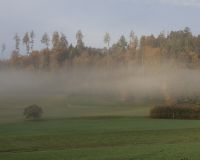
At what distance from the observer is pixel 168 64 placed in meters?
144

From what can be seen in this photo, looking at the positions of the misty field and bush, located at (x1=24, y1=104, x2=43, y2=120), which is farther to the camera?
bush, located at (x1=24, y1=104, x2=43, y2=120)

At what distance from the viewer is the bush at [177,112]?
79938 millimetres

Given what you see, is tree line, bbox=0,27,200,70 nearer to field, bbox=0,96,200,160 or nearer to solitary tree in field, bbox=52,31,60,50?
solitary tree in field, bbox=52,31,60,50

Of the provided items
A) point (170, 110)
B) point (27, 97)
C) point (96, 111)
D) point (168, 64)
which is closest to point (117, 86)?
point (168, 64)

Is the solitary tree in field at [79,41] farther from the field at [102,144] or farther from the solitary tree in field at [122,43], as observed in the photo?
the field at [102,144]

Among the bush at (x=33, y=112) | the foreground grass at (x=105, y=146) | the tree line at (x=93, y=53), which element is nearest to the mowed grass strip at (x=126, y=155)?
the foreground grass at (x=105, y=146)

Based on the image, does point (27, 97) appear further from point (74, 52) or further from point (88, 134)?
point (88, 134)

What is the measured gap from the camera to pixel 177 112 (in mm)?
80875

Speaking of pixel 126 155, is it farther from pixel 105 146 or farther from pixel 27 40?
pixel 27 40

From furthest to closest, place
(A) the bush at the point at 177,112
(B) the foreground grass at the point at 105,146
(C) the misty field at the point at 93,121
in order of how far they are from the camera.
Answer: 1. (A) the bush at the point at 177,112
2. (C) the misty field at the point at 93,121
3. (B) the foreground grass at the point at 105,146

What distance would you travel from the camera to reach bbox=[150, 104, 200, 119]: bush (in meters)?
79.9

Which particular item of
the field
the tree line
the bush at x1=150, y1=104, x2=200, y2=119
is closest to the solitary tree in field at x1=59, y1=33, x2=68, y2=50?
the tree line

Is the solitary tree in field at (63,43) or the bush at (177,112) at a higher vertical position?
the solitary tree in field at (63,43)

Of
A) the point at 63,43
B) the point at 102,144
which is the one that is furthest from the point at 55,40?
the point at 102,144
